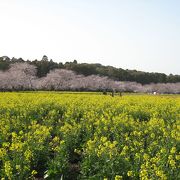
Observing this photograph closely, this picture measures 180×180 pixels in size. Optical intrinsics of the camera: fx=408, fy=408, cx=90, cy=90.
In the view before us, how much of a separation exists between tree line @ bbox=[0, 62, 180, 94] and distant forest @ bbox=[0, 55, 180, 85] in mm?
1683

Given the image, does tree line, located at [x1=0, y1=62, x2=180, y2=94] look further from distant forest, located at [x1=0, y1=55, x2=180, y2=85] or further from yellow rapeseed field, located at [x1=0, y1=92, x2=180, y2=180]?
yellow rapeseed field, located at [x1=0, y1=92, x2=180, y2=180]

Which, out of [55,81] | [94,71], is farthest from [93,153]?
[94,71]

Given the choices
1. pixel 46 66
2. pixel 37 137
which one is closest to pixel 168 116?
pixel 37 137

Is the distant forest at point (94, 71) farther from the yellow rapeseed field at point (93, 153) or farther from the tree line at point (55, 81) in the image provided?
the yellow rapeseed field at point (93, 153)

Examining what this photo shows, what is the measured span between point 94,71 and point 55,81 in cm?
1745

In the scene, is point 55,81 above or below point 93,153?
above

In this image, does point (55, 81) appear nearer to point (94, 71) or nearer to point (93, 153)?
point (94, 71)

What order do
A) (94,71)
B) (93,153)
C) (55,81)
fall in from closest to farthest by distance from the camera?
(93,153), (55,81), (94,71)

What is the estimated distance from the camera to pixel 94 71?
294 feet

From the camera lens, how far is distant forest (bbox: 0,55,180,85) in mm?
79806

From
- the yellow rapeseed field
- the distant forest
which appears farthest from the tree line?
the yellow rapeseed field

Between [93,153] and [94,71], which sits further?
[94,71]

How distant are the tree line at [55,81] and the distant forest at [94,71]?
1.68 metres

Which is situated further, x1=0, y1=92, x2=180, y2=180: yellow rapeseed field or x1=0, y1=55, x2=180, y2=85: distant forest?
x1=0, y1=55, x2=180, y2=85: distant forest
